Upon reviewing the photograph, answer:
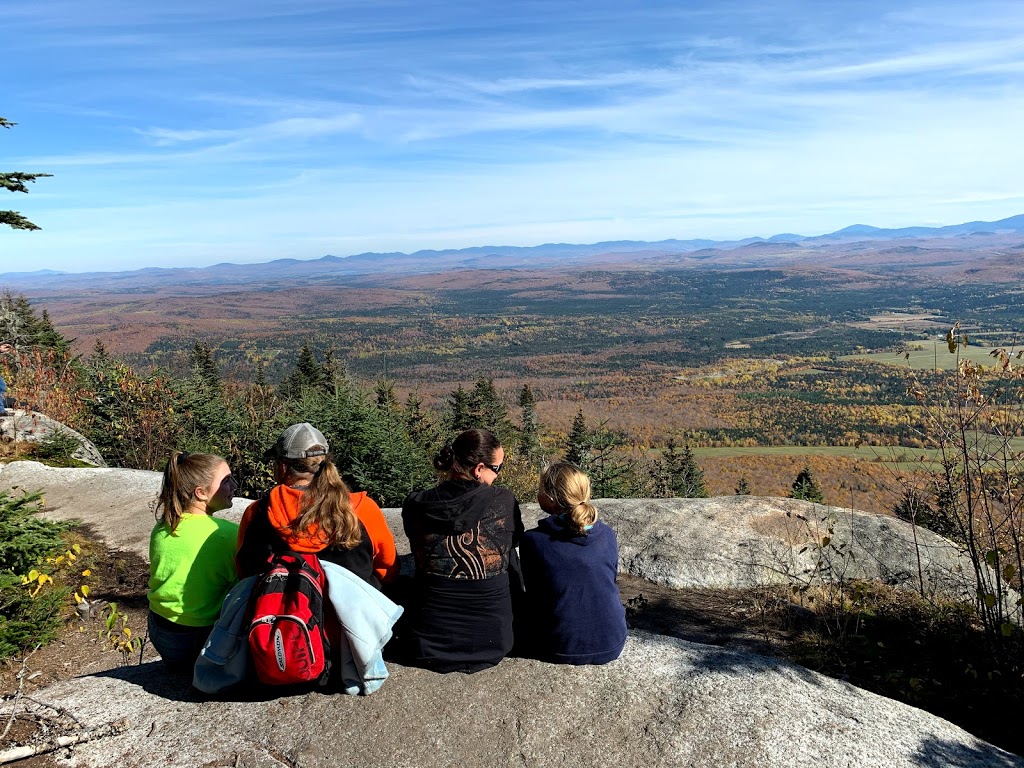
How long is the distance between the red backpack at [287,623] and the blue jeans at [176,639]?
25.8 inches

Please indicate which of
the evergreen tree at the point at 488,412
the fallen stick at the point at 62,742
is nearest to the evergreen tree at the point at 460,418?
the evergreen tree at the point at 488,412

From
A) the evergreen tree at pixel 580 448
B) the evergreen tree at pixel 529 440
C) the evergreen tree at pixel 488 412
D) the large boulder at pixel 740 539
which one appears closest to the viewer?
the large boulder at pixel 740 539

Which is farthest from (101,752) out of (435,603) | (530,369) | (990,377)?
(530,369)

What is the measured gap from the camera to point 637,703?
3555 millimetres

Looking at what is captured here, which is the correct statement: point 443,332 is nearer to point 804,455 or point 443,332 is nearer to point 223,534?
point 804,455

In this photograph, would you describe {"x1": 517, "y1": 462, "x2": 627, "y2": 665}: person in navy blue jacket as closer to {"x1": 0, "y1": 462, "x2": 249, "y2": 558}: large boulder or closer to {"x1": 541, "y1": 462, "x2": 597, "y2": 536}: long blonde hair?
{"x1": 541, "y1": 462, "x2": 597, "y2": 536}: long blonde hair

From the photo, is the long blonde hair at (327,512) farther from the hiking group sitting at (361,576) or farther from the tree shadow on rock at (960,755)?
the tree shadow on rock at (960,755)

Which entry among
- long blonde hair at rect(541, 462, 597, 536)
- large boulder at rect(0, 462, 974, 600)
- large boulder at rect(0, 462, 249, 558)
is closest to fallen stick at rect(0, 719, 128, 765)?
long blonde hair at rect(541, 462, 597, 536)

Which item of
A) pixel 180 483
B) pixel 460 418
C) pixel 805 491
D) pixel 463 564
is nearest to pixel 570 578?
pixel 463 564

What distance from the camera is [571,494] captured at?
3.65 metres

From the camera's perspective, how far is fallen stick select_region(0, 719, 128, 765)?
2.97m

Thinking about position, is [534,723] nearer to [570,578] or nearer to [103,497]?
[570,578]

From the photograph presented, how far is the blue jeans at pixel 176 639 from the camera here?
3639 millimetres

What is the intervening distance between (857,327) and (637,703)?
559 ft
